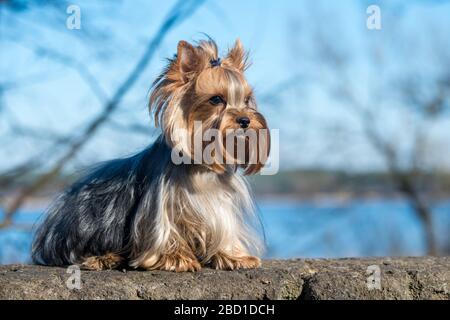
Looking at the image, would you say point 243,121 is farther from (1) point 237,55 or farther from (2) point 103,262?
(2) point 103,262

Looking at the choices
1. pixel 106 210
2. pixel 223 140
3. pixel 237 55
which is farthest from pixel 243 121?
pixel 106 210

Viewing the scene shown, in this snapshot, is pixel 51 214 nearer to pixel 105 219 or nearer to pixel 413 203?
pixel 105 219

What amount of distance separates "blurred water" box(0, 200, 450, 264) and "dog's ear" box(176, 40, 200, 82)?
45.0 feet

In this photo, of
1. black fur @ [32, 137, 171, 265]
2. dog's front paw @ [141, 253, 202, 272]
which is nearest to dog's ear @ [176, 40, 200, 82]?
black fur @ [32, 137, 171, 265]

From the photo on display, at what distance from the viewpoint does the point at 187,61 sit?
471 cm

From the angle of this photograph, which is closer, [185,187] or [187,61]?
[185,187]

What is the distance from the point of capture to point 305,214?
20.6 meters

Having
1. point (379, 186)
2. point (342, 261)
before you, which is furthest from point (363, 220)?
Result: point (342, 261)

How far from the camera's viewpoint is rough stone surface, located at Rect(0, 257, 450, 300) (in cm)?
407

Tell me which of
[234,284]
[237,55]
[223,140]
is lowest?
[234,284]

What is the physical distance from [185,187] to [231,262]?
21.9 inches

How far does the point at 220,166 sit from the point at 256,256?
782mm

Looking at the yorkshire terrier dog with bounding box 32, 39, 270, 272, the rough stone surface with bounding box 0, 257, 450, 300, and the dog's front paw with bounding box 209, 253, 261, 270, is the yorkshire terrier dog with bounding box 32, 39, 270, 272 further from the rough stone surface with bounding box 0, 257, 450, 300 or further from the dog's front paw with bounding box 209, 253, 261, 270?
the rough stone surface with bounding box 0, 257, 450, 300

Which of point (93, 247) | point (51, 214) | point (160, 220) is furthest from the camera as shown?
point (51, 214)
